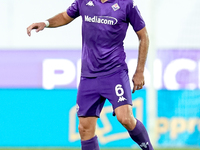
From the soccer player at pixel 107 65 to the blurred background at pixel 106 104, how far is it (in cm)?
325

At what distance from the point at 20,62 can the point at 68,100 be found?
3.68 feet

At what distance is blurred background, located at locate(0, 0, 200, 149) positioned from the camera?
8023 mm

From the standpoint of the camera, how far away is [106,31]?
4.61m

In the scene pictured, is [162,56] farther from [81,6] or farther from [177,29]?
[81,6]

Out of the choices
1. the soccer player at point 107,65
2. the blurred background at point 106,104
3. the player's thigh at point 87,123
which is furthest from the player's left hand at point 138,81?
the blurred background at point 106,104

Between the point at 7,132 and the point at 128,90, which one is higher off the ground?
the point at 128,90

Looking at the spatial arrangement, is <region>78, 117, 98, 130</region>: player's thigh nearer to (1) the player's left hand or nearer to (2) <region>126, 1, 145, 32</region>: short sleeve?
(1) the player's left hand

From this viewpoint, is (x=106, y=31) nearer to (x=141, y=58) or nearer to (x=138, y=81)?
(x=141, y=58)

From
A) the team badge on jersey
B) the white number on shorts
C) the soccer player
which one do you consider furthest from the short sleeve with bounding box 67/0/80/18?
the white number on shorts

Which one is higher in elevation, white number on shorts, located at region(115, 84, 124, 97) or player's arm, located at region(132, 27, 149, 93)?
player's arm, located at region(132, 27, 149, 93)

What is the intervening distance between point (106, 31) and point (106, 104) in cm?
356

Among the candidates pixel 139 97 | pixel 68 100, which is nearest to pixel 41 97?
pixel 68 100

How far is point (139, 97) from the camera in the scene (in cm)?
816

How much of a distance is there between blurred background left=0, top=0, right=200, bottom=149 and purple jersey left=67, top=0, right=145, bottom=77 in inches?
130
